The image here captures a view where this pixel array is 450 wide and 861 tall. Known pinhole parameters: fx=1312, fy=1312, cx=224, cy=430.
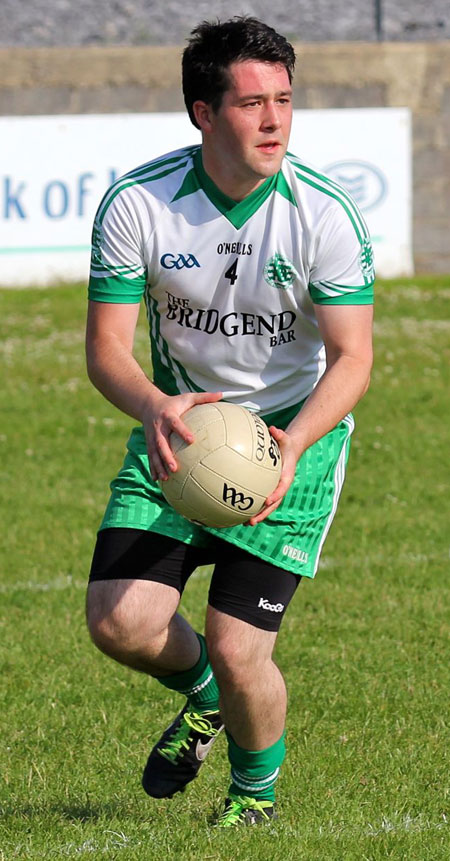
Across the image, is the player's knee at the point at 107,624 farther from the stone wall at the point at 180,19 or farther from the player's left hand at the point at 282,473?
the stone wall at the point at 180,19

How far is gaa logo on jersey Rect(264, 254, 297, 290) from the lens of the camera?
450 cm

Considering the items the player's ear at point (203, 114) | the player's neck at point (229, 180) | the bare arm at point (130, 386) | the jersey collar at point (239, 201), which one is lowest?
the bare arm at point (130, 386)

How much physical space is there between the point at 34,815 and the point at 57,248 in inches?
511

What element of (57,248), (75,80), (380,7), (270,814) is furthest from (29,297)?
(270,814)

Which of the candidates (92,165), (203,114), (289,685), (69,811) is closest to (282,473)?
(203,114)

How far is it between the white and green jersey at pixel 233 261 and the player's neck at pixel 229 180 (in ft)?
0.07

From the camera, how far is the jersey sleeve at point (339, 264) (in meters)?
4.43

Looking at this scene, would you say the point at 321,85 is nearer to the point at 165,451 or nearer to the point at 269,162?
the point at 269,162

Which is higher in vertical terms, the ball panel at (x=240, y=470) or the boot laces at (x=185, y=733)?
the ball panel at (x=240, y=470)

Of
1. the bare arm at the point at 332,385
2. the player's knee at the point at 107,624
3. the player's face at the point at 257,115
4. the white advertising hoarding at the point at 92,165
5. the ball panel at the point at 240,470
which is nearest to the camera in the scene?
the ball panel at the point at 240,470

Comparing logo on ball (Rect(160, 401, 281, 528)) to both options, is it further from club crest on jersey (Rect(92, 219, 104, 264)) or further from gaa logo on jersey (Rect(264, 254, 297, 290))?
club crest on jersey (Rect(92, 219, 104, 264))

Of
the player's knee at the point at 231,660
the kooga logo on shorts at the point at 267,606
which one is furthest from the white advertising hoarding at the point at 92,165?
the player's knee at the point at 231,660

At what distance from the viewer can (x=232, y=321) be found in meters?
4.60

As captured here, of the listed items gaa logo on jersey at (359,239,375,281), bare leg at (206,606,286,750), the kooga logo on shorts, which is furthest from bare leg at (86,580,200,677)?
gaa logo on jersey at (359,239,375,281)
